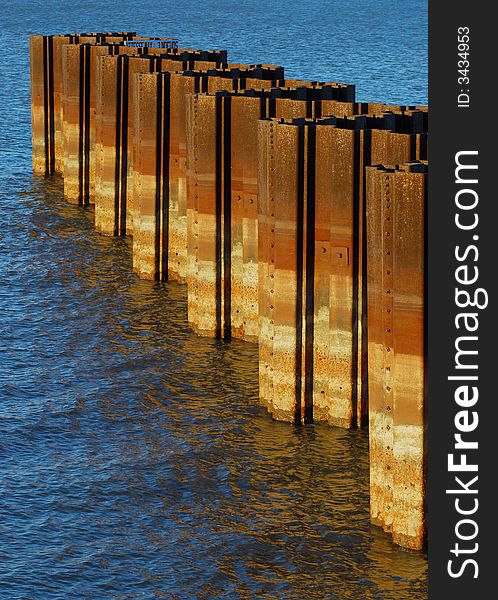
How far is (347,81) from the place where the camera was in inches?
4385

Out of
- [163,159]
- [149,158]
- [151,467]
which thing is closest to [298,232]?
[151,467]

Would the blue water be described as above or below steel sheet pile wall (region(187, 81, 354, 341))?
below

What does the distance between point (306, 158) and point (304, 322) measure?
346 cm

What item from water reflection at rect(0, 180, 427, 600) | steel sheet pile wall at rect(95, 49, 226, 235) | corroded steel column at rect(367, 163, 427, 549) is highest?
steel sheet pile wall at rect(95, 49, 226, 235)

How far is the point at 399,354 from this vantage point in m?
25.5

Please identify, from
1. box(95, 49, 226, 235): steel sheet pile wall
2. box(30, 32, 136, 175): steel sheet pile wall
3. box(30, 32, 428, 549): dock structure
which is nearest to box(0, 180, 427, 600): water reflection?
box(30, 32, 428, 549): dock structure

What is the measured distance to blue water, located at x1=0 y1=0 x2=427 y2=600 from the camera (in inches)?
1033

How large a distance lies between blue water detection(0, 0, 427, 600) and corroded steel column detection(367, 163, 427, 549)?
1.07 meters

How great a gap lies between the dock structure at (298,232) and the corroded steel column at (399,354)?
0.09 feet

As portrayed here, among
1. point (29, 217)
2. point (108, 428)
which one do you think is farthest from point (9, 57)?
point (108, 428)

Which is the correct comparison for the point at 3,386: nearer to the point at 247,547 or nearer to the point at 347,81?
the point at 247,547

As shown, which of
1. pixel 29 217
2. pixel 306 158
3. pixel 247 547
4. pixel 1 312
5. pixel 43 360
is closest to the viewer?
pixel 247 547

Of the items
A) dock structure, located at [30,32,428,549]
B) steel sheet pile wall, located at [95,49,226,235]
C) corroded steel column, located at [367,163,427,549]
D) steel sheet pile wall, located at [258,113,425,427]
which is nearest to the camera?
corroded steel column, located at [367,163,427,549]

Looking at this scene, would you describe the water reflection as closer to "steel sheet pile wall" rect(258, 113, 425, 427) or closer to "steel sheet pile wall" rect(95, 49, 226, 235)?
"steel sheet pile wall" rect(258, 113, 425, 427)
